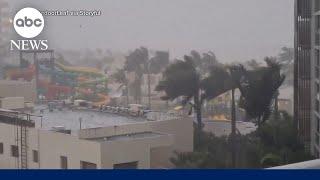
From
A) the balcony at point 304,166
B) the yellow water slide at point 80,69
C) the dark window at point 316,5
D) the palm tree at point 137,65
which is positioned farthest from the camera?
the dark window at point 316,5

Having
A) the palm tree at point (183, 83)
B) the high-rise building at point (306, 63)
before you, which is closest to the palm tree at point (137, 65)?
the palm tree at point (183, 83)

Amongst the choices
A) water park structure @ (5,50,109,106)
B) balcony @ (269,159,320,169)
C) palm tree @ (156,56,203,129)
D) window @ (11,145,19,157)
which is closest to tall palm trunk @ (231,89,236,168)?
palm tree @ (156,56,203,129)

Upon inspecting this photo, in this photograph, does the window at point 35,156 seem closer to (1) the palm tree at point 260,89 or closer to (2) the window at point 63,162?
(2) the window at point 63,162

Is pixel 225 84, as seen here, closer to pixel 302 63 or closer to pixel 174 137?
pixel 302 63

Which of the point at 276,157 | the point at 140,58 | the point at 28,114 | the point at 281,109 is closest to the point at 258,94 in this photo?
the point at 281,109

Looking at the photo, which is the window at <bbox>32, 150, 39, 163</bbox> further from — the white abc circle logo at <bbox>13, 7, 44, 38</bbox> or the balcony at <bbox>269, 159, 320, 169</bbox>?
the balcony at <bbox>269, 159, 320, 169</bbox>

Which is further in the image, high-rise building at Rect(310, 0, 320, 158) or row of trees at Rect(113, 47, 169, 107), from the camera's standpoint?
high-rise building at Rect(310, 0, 320, 158)

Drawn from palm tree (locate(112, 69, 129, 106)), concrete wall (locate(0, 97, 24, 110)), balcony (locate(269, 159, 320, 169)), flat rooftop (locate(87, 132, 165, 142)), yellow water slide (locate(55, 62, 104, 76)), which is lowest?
flat rooftop (locate(87, 132, 165, 142))
